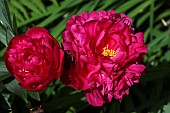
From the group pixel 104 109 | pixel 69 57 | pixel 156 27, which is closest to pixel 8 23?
pixel 69 57

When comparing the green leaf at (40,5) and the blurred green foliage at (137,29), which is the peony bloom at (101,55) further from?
the green leaf at (40,5)

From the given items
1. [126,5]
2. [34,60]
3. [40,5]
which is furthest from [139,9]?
[34,60]

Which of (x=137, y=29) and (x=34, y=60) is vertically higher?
(x=34, y=60)

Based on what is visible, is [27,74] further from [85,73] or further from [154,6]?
[154,6]

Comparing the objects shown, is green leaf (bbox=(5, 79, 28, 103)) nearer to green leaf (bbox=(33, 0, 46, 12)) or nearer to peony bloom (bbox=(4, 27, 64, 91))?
peony bloom (bbox=(4, 27, 64, 91))

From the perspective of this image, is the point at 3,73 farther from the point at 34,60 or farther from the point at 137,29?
the point at 137,29
